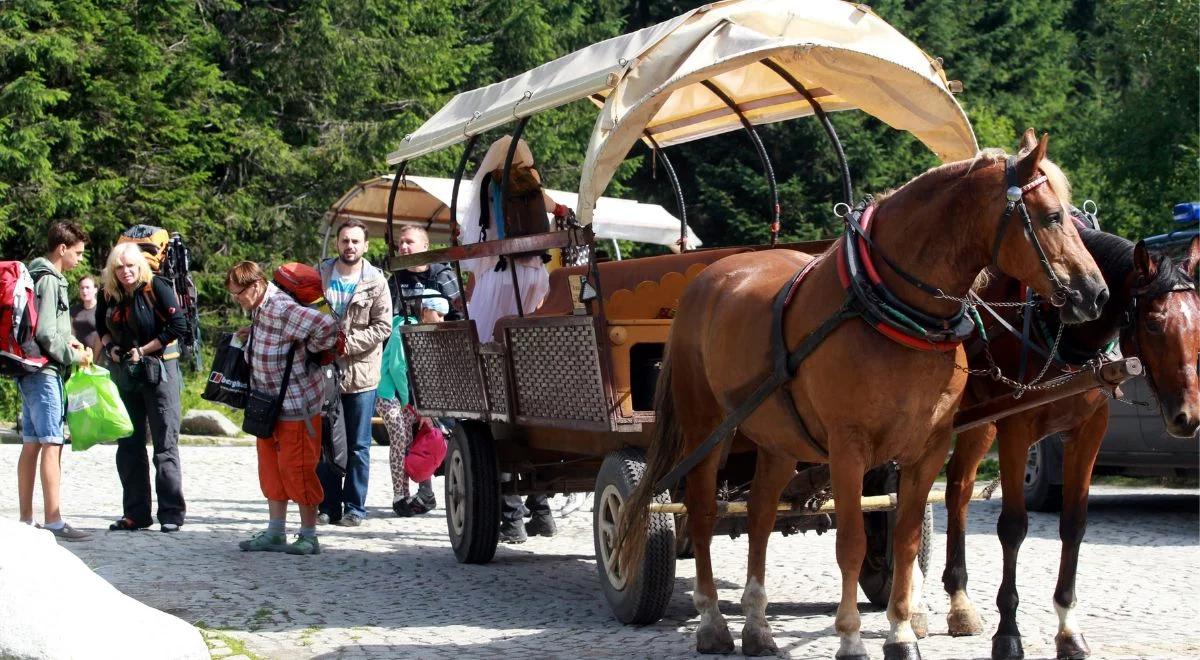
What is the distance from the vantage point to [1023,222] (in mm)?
5086

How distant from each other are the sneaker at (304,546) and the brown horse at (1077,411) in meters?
4.48

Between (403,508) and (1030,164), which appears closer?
(1030,164)

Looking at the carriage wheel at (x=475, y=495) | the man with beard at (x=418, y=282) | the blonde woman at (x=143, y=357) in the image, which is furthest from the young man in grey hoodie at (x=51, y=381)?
the carriage wheel at (x=475, y=495)

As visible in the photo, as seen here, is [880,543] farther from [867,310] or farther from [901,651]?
[867,310]

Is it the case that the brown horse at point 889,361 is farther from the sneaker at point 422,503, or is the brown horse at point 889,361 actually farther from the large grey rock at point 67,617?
the sneaker at point 422,503

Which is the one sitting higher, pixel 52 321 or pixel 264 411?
pixel 52 321

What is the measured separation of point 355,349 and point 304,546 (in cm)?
168

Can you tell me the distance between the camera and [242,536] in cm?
1055

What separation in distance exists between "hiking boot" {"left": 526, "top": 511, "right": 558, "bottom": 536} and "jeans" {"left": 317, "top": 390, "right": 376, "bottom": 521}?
144 centimetres

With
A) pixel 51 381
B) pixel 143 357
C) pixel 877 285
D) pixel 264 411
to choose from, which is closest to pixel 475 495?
pixel 264 411

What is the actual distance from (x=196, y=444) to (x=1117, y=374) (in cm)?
1564

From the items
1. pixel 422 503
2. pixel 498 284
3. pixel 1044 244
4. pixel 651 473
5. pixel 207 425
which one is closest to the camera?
pixel 1044 244

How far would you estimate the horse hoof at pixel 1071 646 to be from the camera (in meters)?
5.97

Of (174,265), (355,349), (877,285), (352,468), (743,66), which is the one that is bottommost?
(352,468)
